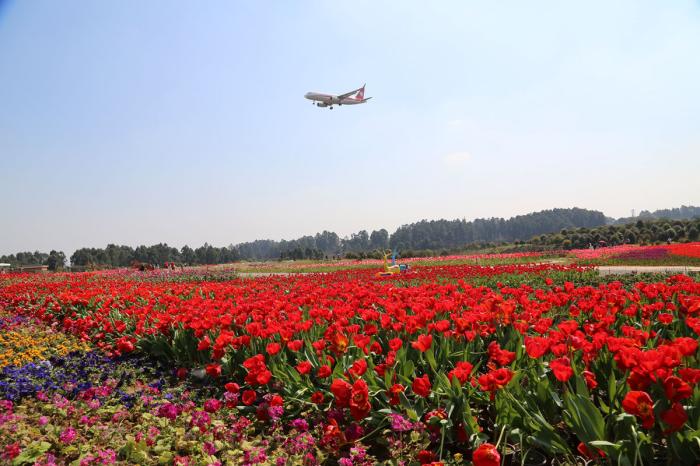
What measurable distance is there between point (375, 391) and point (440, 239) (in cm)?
15585

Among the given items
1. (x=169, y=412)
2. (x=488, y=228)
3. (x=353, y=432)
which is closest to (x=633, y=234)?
(x=353, y=432)

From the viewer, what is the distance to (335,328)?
418 centimetres

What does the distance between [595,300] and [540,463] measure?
336 centimetres

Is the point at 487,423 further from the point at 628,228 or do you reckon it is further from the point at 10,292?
the point at 628,228

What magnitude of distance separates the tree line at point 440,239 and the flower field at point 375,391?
45.3m

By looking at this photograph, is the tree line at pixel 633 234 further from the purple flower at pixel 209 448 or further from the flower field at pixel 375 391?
the purple flower at pixel 209 448

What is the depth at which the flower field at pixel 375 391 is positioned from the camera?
2.50 metres

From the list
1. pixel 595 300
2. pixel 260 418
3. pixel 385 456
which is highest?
pixel 595 300

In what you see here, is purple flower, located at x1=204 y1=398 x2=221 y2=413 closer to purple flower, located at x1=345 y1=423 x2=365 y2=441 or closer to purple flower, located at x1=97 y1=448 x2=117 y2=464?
purple flower, located at x1=97 y1=448 x2=117 y2=464

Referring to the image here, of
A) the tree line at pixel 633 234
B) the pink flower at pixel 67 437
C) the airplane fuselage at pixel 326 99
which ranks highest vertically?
the airplane fuselage at pixel 326 99

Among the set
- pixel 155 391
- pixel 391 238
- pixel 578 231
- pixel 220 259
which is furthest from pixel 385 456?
pixel 391 238

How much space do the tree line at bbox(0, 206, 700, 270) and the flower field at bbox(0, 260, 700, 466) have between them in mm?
45285

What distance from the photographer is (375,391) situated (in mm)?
3295

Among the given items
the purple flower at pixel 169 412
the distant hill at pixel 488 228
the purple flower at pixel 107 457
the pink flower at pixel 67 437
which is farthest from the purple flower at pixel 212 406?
the distant hill at pixel 488 228
